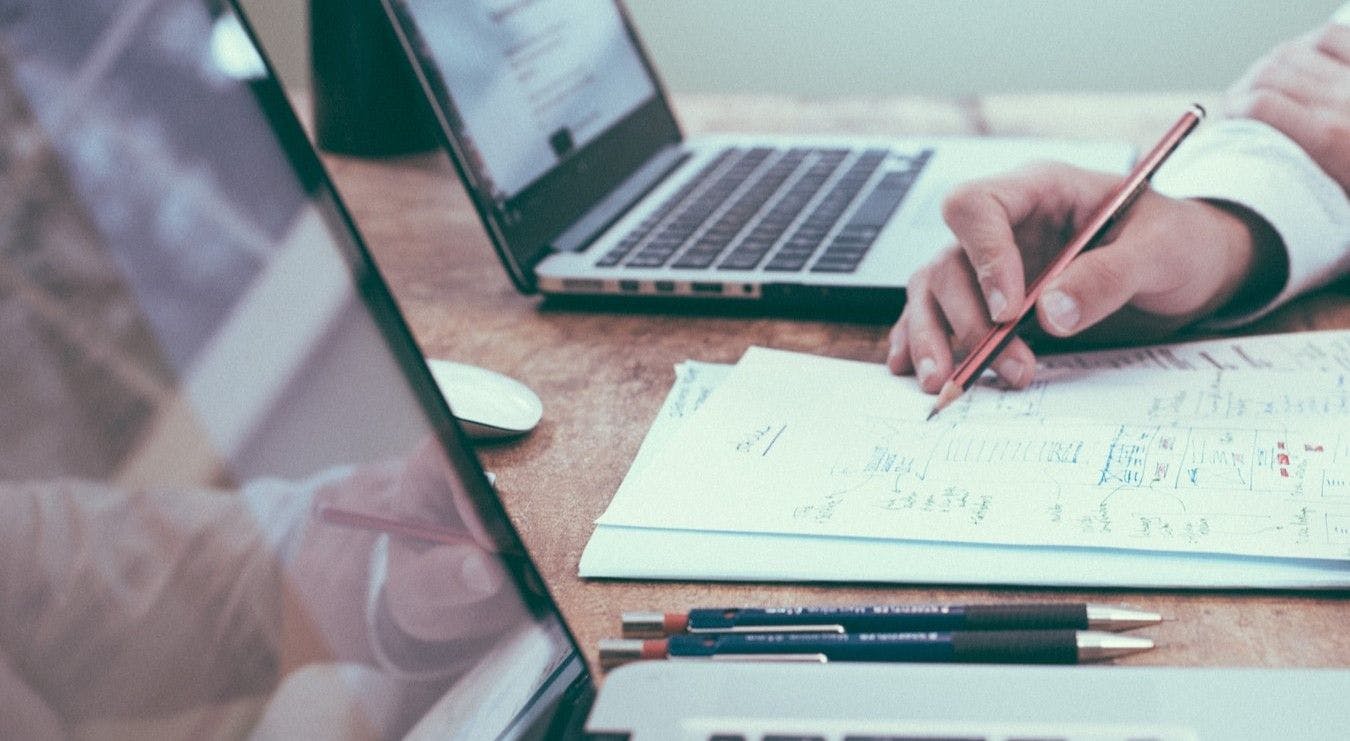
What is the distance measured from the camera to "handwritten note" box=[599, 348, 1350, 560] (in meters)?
0.45

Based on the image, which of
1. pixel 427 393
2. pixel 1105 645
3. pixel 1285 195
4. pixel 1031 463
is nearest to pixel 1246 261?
pixel 1285 195

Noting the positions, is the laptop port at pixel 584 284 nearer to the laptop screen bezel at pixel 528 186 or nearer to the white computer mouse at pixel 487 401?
the laptop screen bezel at pixel 528 186

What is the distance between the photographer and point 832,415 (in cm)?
56

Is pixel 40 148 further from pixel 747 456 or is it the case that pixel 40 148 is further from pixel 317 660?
pixel 747 456

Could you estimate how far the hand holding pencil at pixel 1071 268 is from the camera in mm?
582

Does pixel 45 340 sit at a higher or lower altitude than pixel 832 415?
higher

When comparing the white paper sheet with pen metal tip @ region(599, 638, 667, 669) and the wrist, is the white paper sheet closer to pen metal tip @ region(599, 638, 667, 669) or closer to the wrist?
pen metal tip @ region(599, 638, 667, 669)

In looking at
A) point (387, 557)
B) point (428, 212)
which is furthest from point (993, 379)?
point (428, 212)

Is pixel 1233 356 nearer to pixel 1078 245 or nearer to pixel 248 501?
pixel 1078 245

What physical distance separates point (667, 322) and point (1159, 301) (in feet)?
0.91

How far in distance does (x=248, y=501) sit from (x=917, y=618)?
0.22 meters

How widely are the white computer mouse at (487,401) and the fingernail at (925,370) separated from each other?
19 cm

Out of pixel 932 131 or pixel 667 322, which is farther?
pixel 932 131

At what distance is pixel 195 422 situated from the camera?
250mm
